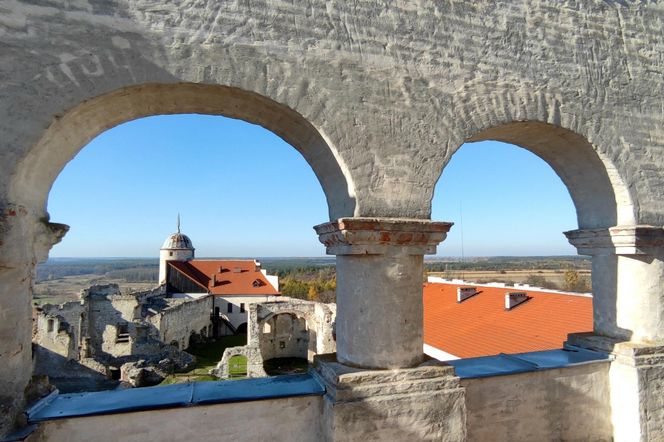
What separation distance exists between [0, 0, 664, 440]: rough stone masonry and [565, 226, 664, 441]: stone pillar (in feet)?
0.07

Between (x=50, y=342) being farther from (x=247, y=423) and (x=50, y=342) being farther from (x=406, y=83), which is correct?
(x=406, y=83)

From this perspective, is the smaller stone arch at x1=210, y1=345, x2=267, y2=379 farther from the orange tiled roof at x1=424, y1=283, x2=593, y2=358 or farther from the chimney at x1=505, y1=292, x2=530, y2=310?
the chimney at x1=505, y1=292, x2=530, y2=310

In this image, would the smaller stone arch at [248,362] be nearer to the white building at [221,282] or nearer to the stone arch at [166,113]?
the white building at [221,282]

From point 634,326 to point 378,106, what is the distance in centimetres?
351

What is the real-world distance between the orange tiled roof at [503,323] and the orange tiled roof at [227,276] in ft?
70.6

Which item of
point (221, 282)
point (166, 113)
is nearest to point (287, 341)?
point (221, 282)

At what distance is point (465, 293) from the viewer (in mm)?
20859

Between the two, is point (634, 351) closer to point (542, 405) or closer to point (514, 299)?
point (542, 405)

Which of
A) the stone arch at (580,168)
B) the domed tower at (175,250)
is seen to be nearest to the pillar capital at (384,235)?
the stone arch at (580,168)

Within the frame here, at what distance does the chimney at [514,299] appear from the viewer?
17188mm

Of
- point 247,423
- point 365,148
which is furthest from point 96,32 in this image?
point 247,423

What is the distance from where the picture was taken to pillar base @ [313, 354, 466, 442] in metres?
3.13

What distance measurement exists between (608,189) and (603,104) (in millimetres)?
883

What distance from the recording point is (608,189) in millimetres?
4398
